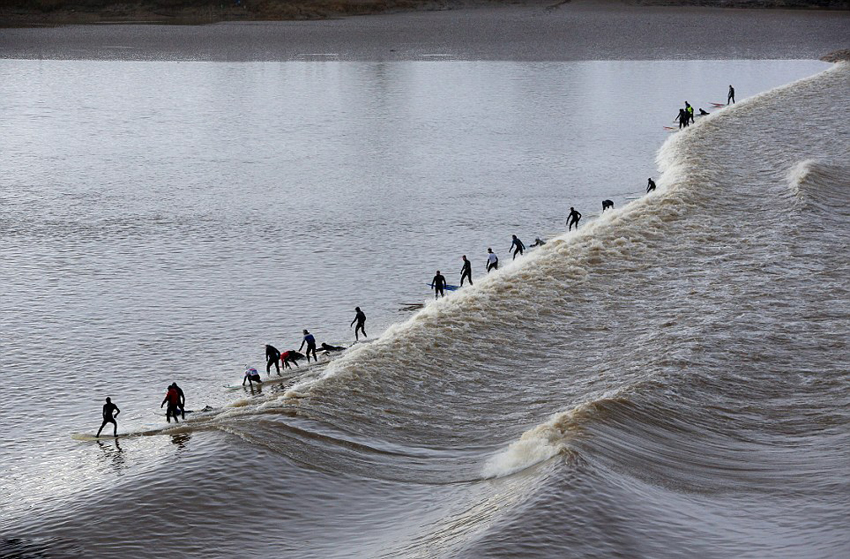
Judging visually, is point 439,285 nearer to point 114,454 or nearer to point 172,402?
point 172,402

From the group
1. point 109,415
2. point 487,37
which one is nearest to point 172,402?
point 109,415

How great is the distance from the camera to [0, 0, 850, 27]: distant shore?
137500mm

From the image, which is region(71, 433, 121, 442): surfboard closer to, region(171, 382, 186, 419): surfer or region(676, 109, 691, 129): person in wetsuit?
region(171, 382, 186, 419): surfer

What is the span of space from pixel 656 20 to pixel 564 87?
4431 cm

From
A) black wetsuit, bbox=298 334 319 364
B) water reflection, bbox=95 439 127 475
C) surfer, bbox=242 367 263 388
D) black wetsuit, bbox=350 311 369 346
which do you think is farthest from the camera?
black wetsuit, bbox=350 311 369 346

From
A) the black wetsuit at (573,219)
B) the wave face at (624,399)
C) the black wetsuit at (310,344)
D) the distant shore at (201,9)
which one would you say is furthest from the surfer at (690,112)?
the distant shore at (201,9)

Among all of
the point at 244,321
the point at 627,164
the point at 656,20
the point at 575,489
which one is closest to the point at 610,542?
the point at 575,489

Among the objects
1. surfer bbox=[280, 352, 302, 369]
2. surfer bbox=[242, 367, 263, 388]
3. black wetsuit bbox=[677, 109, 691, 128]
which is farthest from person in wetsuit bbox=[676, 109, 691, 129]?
surfer bbox=[242, 367, 263, 388]

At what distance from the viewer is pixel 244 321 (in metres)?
37.9

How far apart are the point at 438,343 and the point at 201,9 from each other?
116 m

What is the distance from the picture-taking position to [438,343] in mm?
32969

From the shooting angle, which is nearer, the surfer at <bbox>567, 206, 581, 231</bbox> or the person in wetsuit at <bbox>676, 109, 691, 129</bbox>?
the surfer at <bbox>567, 206, 581, 231</bbox>

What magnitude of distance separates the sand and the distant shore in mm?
1985

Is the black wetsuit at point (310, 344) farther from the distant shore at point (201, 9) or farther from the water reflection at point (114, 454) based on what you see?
the distant shore at point (201, 9)
